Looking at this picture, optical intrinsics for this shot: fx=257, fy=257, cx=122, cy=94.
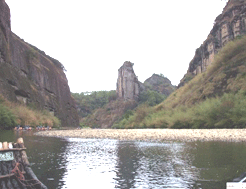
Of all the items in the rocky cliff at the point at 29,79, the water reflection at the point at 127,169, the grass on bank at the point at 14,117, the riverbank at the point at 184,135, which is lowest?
the water reflection at the point at 127,169

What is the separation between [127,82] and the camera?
118 metres

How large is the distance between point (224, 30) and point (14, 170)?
200 ft

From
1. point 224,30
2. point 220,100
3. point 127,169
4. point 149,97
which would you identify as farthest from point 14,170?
point 149,97

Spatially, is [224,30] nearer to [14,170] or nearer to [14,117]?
[14,117]

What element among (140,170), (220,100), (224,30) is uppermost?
(224,30)

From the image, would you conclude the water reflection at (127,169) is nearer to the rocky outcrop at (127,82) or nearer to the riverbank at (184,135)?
the riverbank at (184,135)

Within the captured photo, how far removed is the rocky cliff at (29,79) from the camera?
128ft

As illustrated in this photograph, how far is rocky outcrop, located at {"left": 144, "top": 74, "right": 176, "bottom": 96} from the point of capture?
151 metres

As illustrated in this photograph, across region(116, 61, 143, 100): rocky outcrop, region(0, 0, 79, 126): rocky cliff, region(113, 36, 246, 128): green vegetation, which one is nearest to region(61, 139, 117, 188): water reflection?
region(113, 36, 246, 128): green vegetation

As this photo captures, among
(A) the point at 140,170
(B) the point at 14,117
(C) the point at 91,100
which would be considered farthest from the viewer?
(C) the point at 91,100

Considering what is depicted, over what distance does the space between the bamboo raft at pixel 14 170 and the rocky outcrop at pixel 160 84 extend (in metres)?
146

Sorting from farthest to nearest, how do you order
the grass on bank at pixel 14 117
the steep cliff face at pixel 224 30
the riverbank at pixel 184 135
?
the steep cliff face at pixel 224 30
the grass on bank at pixel 14 117
the riverbank at pixel 184 135

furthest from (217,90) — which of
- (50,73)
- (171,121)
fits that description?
(50,73)

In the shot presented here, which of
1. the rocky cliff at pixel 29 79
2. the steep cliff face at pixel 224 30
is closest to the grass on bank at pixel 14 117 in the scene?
the rocky cliff at pixel 29 79
